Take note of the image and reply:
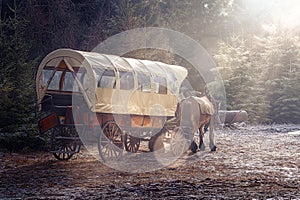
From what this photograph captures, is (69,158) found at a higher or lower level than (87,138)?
lower

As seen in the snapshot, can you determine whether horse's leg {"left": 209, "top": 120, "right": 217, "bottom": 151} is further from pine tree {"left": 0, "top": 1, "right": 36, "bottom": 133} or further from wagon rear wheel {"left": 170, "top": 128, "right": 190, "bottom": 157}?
Result: pine tree {"left": 0, "top": 1, "right": 36, "bottom": 133}

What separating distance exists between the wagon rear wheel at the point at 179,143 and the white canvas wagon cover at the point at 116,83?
26.9 inches

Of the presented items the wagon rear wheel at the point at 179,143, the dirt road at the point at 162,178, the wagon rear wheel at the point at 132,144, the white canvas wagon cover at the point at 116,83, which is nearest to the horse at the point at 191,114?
the wagon rear wheel at the point at 179,143

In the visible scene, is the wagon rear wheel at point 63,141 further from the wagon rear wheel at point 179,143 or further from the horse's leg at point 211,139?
the horse's leg at point 211,139

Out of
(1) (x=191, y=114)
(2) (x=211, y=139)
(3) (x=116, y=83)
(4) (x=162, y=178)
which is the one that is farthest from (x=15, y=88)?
(4) (x=162, y=178)

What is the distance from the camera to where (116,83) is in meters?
9.87

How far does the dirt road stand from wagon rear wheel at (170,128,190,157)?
359 millimetres

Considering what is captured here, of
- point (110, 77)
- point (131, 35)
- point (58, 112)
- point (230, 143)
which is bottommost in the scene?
point (230, 143)

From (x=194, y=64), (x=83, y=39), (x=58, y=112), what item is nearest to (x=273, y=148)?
(x=58, y=112)

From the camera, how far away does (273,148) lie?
1278 centimetres

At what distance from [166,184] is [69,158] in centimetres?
426

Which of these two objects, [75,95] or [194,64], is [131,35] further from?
[194,64]

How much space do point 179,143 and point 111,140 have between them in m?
2.44

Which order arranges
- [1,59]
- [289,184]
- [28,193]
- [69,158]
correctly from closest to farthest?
[28,193]
[289,184]
[69,158]
[1,59]
